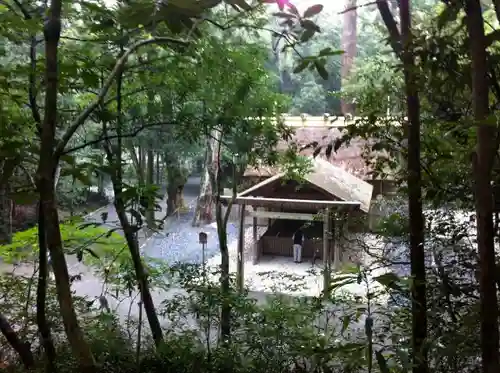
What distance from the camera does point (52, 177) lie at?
949mm

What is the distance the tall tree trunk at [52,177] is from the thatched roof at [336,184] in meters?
2.53

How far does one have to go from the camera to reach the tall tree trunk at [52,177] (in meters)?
0.91

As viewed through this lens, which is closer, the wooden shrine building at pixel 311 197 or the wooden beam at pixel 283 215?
the wooden shrine building at pixel 311 197

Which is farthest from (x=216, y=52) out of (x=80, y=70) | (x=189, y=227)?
(x=189, y=227)

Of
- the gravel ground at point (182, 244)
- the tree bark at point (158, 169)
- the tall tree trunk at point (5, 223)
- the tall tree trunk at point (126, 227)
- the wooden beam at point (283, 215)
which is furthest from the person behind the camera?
the wooden beam at point (283, 215)

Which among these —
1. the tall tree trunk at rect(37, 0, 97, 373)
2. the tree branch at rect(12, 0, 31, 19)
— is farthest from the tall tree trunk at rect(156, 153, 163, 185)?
the tall tree trunk at rect(37, 0, 97, 373)

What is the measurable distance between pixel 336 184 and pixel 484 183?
9.67 ft

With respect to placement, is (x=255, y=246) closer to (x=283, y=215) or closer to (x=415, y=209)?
(x=283, y=215)

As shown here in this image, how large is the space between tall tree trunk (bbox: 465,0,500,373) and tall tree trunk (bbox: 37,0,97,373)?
0.73 metres

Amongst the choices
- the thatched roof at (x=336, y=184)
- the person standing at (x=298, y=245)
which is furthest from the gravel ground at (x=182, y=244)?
the person standing at (x=298, y=245)

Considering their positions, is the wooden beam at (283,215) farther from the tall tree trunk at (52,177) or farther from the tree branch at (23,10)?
the tall tree trunk at (52,177)

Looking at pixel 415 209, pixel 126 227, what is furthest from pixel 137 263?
pixel 415 209

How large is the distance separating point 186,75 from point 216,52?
15cm

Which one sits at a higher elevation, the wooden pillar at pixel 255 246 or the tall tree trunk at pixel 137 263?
the tall tree trunk at pixel 137 263
